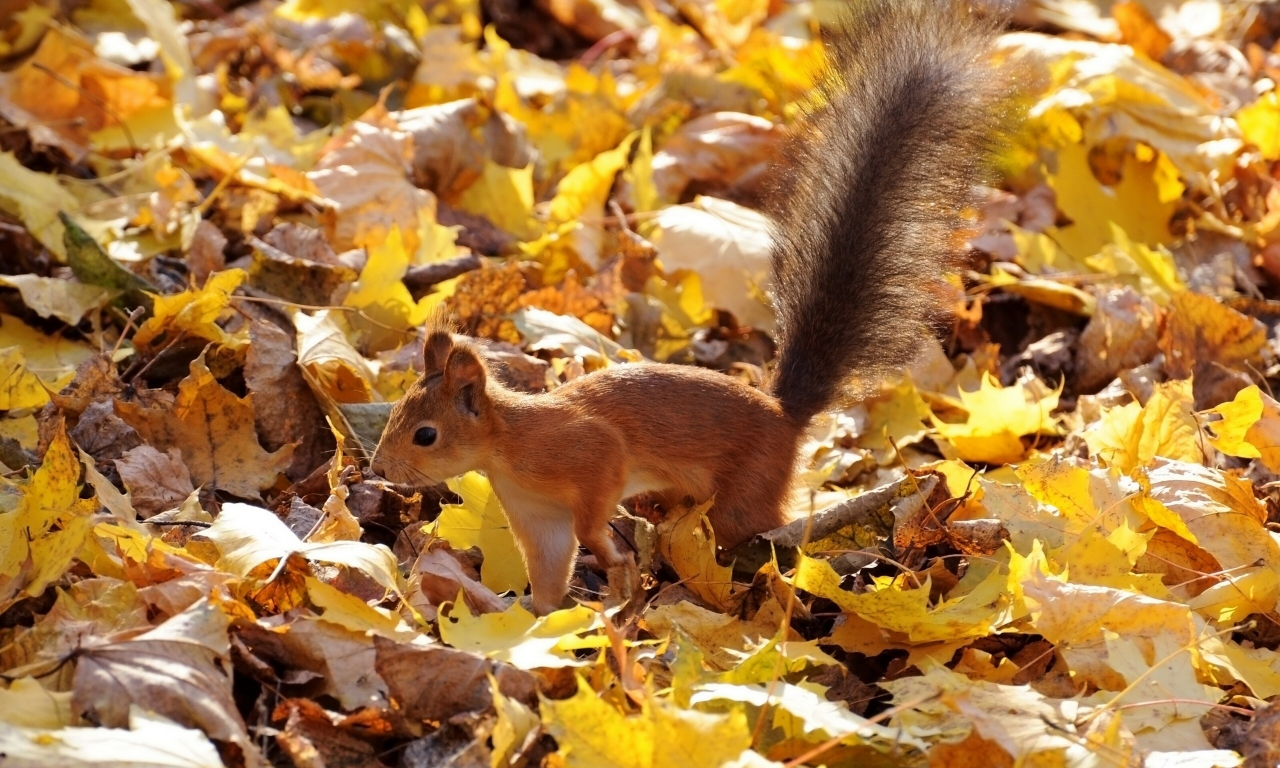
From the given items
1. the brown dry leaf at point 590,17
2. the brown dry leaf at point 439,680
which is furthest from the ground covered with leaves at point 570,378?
the brown dry leaf at point 590,17

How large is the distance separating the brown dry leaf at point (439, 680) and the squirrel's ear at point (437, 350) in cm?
62

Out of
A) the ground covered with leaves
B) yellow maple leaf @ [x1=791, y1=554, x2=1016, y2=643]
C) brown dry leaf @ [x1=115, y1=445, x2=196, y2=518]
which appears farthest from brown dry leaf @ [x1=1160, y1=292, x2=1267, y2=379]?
brown dry leaf @ [x1=115, y1=445, x2=196, y2=518]

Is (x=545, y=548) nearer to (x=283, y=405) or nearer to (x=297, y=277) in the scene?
(x=283, y=405)

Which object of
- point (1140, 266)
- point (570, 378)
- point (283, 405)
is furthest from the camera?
point (1140, 266)

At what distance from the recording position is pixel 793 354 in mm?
2215

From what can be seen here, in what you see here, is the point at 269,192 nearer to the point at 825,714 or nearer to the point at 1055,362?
the point at 1055,362

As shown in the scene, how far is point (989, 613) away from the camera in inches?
65.1

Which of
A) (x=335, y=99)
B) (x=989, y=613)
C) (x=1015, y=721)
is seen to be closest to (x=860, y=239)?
(x=989, y=613)

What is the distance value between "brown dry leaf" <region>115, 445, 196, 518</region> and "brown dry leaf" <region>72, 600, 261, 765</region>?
54 centimetres

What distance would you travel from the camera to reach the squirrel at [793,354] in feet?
6.59

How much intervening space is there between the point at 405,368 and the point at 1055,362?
1.32m

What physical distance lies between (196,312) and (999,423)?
54.9 inches

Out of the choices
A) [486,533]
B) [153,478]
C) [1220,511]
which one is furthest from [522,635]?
[1220,511]

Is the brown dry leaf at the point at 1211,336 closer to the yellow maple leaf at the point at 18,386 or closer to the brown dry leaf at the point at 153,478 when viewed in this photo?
the brown dry leaf at the point at 153,478
